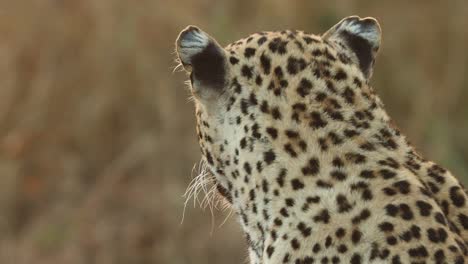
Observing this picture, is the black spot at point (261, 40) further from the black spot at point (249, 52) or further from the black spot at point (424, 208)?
the black spot at point (424, 208)

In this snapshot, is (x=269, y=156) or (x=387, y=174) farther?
(x=269, y=156)

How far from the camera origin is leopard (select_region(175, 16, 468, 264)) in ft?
19.4

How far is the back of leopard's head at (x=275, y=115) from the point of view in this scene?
6.23 m

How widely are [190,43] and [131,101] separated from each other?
21.0 feet

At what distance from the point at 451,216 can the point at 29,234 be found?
6582 millimetres

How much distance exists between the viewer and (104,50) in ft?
43.1

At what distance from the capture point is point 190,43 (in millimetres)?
6594

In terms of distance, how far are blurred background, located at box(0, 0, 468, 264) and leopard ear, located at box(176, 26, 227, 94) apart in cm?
541

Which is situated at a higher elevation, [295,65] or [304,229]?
[295,65]

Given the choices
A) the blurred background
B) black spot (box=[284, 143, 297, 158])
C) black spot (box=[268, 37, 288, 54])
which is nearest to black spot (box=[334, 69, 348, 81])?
black spot (box=[268, 37, 288, 54])

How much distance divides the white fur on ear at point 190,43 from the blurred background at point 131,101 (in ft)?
17.7

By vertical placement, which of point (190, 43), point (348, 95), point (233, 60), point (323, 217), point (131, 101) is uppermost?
point (131, 101)

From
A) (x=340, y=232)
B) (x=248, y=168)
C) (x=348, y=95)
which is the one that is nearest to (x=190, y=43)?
(x=248, y=168)

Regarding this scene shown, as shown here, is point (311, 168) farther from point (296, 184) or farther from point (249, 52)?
point (249, 52)
